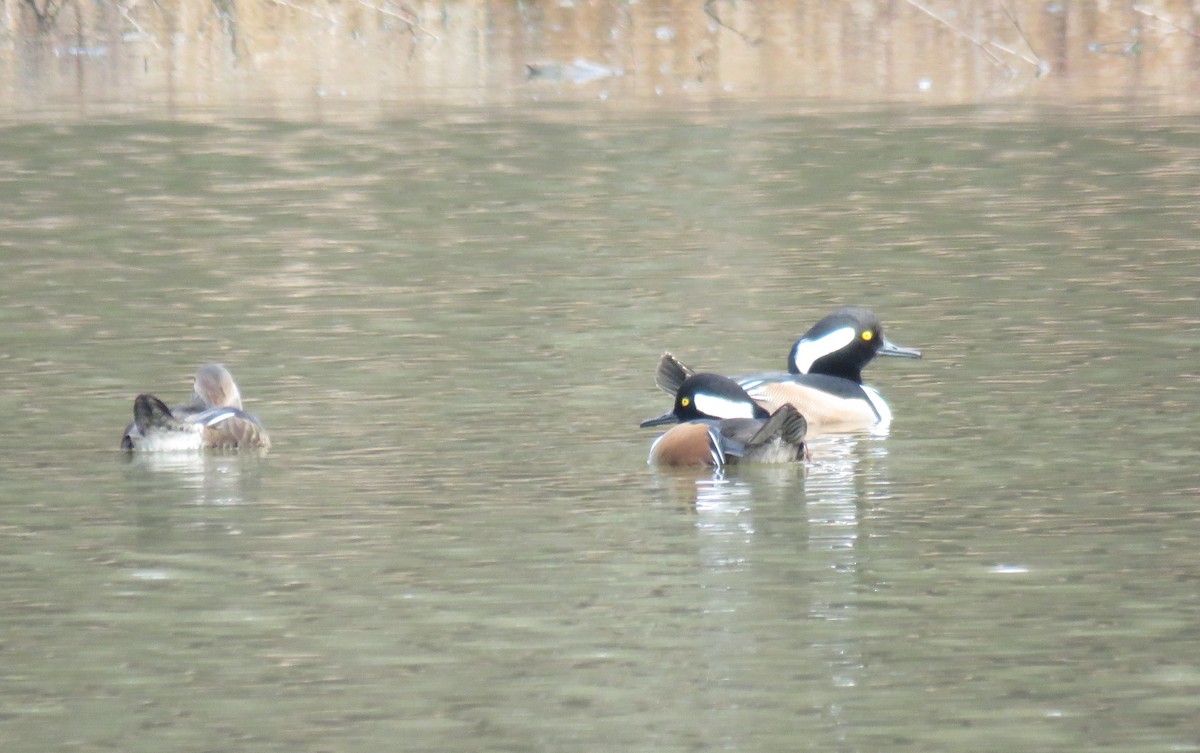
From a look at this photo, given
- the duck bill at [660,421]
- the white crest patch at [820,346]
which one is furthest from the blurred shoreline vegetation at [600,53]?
the duck bill at [660,421]

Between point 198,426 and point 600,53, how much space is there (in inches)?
865

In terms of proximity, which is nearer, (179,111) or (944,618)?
(944,618)

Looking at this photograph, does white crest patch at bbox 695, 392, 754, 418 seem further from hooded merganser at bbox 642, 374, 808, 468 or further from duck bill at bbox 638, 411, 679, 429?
duck bill at bbox 638, 411, 679, 429

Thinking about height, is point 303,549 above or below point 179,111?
below

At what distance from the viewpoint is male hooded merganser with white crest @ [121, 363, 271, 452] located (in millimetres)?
9117

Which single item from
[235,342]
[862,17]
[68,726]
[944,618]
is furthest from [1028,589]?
[862,17]

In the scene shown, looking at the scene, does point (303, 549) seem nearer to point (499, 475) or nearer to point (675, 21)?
point (499, 475)

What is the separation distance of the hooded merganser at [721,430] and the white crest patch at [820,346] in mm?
1284

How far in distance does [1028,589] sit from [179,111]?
18527mm

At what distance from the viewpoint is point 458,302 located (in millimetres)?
13148

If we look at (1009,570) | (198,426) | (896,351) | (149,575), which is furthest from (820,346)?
(149,575)

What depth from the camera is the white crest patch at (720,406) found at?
368 inches

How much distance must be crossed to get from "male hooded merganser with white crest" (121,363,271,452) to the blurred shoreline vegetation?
547 inches

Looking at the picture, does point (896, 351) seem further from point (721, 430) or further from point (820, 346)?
point (721, 430)
